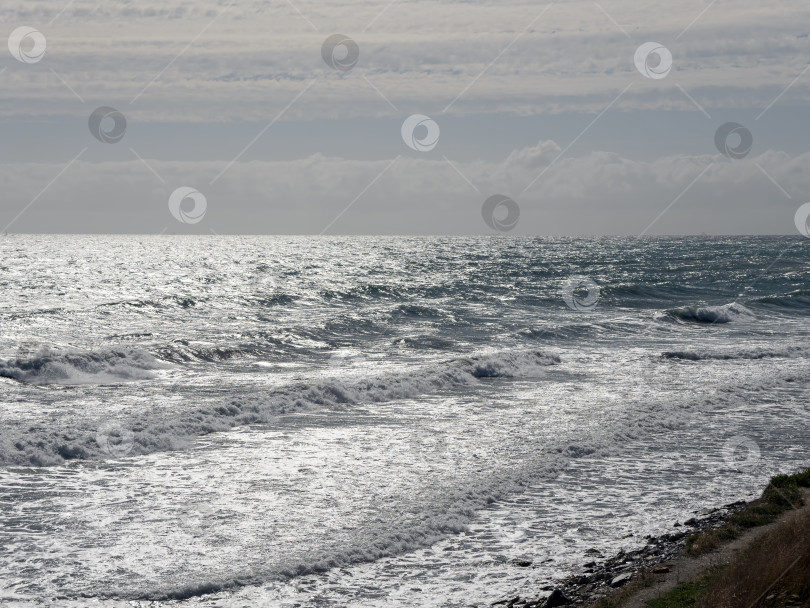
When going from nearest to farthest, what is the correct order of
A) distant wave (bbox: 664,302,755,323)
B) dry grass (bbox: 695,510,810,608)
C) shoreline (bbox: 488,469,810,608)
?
1. dry grass (bbox: 695,510,810,608)
2. shoreline (bbox: 488,469,810,608)
3. distant wave (bbox: 664,302,755,323)

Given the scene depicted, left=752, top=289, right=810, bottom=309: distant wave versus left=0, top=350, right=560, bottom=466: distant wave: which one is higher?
left=752, top=289, right=810, bottom=309: distant wave

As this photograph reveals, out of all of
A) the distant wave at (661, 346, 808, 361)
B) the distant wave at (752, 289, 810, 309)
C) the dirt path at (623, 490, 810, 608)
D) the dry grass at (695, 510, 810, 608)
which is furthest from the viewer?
the distant wave at (752, 289, 810, 309)

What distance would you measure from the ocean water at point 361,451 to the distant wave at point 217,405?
74 millimetres

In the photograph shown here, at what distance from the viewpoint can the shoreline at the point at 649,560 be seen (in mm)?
8227

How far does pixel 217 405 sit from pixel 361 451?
17.5ft

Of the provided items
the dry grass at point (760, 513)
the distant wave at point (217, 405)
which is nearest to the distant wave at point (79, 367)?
the distant wave at point (217, 405)

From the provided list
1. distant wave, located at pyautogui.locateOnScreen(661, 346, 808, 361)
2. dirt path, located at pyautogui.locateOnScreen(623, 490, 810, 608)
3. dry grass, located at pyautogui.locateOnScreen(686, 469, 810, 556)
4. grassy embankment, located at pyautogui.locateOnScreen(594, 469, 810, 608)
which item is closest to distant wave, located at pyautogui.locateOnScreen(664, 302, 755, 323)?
distant wave, located at pyautogui.locateOnScreen(661, 346, 808, 361)

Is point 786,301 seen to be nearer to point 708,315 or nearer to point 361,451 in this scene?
point 708,315

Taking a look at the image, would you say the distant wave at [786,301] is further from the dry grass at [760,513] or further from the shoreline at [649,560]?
the shoreline at [649,560]

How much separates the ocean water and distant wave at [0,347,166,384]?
93 millimetres

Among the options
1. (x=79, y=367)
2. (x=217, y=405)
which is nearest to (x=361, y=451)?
(x=217, y=405)

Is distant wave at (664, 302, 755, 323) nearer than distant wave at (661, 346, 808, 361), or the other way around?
distant wave at (661, 346, 808, 361)

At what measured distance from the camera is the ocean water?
373 inches

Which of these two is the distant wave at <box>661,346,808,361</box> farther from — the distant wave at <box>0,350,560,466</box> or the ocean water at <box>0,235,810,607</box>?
the distant wave at <box>0,350,560,466</box>
